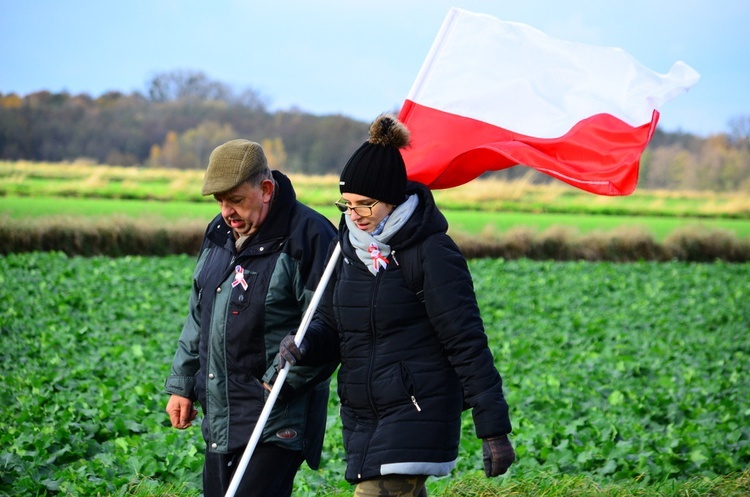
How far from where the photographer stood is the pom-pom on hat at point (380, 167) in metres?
3.44

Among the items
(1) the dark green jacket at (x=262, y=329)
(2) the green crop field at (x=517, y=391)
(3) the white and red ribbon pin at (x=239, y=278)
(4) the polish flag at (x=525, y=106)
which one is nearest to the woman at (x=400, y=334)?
(1) the dark green jacket at (x=262, y=329)

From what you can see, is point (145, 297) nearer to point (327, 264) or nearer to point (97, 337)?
point (97, 337)

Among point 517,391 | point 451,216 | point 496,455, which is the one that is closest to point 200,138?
point 451,216

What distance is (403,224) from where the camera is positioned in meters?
3.42

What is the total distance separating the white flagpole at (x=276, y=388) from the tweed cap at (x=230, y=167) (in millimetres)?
485

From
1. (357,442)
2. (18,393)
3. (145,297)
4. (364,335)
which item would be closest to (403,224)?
(364,335)

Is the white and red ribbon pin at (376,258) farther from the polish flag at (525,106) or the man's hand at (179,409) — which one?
the man's hand at (179,409)

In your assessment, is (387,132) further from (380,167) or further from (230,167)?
(230,167)

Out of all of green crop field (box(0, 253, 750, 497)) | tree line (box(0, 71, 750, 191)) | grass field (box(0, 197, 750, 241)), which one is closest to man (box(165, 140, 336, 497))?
green crop field (box(0, 253, 750, 497))

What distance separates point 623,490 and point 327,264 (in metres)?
2.44

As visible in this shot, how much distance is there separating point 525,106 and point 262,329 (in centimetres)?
156

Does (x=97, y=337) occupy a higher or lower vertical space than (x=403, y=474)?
lower

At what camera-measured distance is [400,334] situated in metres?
3.42

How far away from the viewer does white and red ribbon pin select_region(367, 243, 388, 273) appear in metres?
3.43
